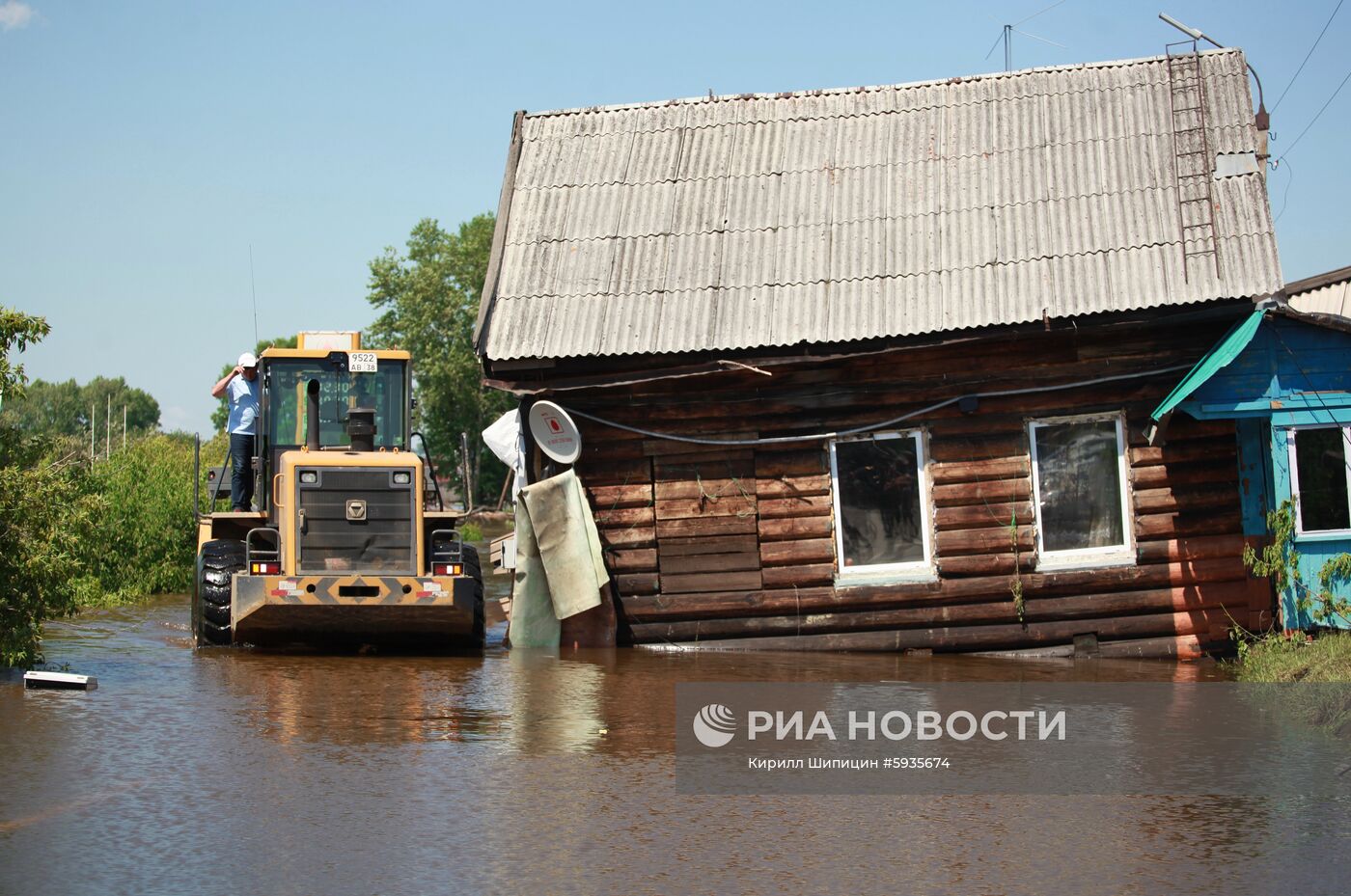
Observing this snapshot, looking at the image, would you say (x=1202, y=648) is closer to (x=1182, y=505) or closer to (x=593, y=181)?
(x=1182, y=505)

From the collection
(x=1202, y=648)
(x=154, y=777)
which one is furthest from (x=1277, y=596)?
(x=154, y=777)

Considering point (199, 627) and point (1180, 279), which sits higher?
point (1180, 279)

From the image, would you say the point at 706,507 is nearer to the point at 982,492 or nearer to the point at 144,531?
the point at 982,492

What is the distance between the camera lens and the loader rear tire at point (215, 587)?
13055 mm

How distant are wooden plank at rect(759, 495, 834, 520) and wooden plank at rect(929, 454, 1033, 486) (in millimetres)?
1108

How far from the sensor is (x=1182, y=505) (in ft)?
43.1

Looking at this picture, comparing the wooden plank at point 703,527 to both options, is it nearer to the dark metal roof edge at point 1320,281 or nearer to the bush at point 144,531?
the bush at point 144,531

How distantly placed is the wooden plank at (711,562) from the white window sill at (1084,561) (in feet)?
9.17

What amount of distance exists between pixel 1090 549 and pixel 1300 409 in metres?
2.30

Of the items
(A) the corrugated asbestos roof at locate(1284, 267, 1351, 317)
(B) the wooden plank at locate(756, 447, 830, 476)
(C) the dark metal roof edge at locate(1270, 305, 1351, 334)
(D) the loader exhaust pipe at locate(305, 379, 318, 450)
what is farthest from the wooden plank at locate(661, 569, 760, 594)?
(A) the corrugated asbestos roof at locate(1284, 267, 1351, 317)

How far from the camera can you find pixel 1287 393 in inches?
492

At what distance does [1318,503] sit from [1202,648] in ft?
5.61

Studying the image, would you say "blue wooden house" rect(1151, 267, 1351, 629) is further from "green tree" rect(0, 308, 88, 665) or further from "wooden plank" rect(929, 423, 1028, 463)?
"green tree" rect(0, 308, 88, 665)

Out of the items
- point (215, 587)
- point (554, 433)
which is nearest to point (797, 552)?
point (554, 433)
